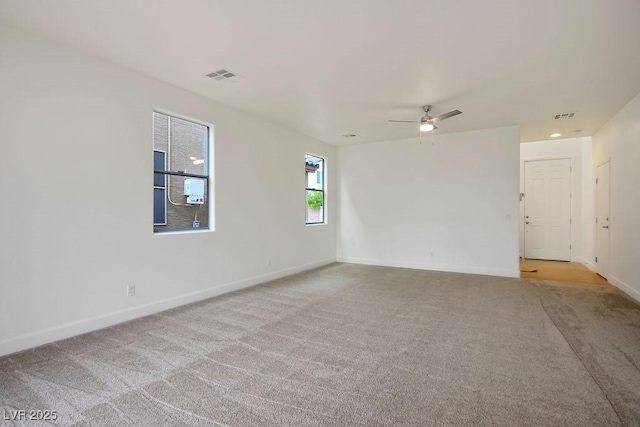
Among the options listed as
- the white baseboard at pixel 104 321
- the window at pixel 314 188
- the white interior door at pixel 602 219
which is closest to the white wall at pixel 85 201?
the white baseboard at pixel 104 321

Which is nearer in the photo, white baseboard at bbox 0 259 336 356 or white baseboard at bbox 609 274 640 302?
white baseboard at bbox 0 259 336 356

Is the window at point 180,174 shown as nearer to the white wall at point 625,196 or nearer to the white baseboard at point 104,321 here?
the white baseboard at point 104,321

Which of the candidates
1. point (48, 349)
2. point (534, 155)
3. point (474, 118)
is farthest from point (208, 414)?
point (534, 155)

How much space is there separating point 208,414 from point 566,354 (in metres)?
2.92

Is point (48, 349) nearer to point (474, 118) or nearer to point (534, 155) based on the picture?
point (474, 118)

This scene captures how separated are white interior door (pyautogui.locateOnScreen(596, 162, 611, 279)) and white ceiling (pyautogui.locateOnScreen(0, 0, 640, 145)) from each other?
1527 mm

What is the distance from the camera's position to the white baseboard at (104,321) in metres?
2.73

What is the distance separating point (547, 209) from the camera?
7746mm

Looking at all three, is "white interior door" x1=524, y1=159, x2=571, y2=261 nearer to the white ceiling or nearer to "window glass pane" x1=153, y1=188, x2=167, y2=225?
Answer: the white ceiling

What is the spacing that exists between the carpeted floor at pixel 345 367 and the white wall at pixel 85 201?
32 cm

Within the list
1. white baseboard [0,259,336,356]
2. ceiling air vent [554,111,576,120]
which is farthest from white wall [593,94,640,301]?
white baseboard [0,259,336,356]

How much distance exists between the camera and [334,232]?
7.67 meters

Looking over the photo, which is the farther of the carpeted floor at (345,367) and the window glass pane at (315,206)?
the window glass pane at (315,206)

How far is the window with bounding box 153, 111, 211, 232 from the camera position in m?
3.97
